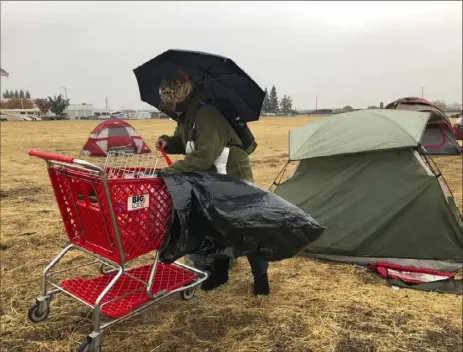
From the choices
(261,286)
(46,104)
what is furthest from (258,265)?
(46,104)

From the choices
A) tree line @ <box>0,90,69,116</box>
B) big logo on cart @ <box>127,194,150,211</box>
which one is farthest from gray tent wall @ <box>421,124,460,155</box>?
tree line @ <box>0,90,69,116</box>

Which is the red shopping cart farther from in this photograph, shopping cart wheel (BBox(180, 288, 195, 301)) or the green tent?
the green tent

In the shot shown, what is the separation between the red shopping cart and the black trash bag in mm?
142

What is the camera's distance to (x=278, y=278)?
4246mm

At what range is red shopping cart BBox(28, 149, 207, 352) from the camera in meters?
2.62

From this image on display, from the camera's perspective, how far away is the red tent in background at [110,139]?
46.9 feet

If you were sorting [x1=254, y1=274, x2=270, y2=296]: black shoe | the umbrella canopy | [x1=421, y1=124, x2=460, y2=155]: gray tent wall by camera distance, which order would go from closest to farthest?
[x1=254, y1=274, x2=270, y2=296]: black shoe, the umbrella canopy, [x1=421, y1=124, x2=460, y2=155]: gray tent wall

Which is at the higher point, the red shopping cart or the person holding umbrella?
the person holding umbrella

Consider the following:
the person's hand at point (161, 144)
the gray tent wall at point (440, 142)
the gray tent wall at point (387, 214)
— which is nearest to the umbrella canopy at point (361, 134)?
the gray tent wall at point (387, 214)

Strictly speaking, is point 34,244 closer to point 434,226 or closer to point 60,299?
point 60,299

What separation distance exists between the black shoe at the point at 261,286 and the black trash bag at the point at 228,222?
0.78 meters

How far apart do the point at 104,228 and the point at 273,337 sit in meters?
1.50

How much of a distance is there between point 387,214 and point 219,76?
8.58ft

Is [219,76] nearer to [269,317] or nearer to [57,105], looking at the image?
[269,317]
